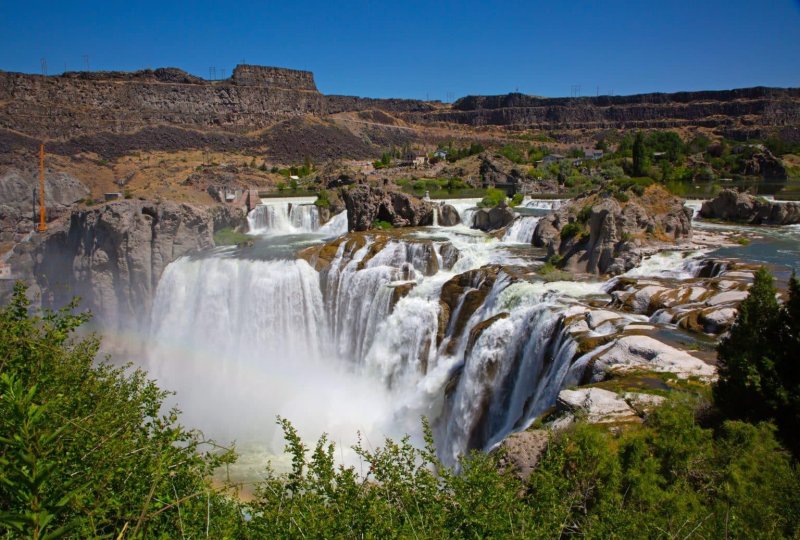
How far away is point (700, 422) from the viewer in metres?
7.29

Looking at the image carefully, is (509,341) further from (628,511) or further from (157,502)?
(157,502)

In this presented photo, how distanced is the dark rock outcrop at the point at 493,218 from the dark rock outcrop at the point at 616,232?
4.95m

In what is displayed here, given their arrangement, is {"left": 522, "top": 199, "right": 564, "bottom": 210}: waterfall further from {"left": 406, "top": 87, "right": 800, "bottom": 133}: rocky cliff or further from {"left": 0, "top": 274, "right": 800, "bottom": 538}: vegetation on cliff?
{"left": 406, "top": 87, "right": 800, "bottom": 133}: rocky cliff

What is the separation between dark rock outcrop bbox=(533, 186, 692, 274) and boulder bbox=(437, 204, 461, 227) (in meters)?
7.77

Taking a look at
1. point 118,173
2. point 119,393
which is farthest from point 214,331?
point 118,173

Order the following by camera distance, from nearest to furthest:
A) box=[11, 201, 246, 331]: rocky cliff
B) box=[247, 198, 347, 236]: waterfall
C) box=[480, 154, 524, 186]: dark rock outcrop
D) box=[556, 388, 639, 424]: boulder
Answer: box=[556, 388, 639, 424]: boulder < box=[11, 201, 246, 331]: rocky cliff < box=[247, 198, 347, 236]: waterfall < box=[480, 154, 524, 186]: dark rock outcrop

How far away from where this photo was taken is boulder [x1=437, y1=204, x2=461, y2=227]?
29781 millimetres

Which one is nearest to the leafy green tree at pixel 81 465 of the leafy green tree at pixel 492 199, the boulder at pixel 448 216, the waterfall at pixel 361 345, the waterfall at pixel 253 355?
the waterfall at pixel 361 345

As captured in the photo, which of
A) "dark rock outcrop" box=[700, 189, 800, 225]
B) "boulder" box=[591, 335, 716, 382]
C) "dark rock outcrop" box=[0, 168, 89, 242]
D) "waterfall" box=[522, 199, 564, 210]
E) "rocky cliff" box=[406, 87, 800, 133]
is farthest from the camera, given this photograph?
"rocky cliff" box=[406, 87, 800, 133]

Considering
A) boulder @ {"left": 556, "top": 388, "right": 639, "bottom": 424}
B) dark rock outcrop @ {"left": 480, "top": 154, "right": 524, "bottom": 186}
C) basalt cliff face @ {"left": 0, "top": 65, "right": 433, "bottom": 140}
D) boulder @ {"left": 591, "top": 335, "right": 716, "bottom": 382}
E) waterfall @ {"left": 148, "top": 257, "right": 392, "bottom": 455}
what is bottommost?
waterfall @ {"left": 148, "top": 257, "right": 392, "bottom": 455}

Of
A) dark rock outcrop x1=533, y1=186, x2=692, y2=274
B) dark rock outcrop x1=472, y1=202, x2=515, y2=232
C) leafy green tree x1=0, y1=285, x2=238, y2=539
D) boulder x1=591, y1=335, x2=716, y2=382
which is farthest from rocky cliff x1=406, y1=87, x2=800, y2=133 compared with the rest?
leafy green tree x1=0, y1=285, x2=238, y2=539

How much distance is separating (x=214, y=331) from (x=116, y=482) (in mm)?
18954

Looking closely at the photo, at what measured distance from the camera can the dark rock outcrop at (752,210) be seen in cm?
2684

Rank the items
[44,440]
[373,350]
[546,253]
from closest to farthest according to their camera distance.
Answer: [44,440] < [373,350] < [546,253]
